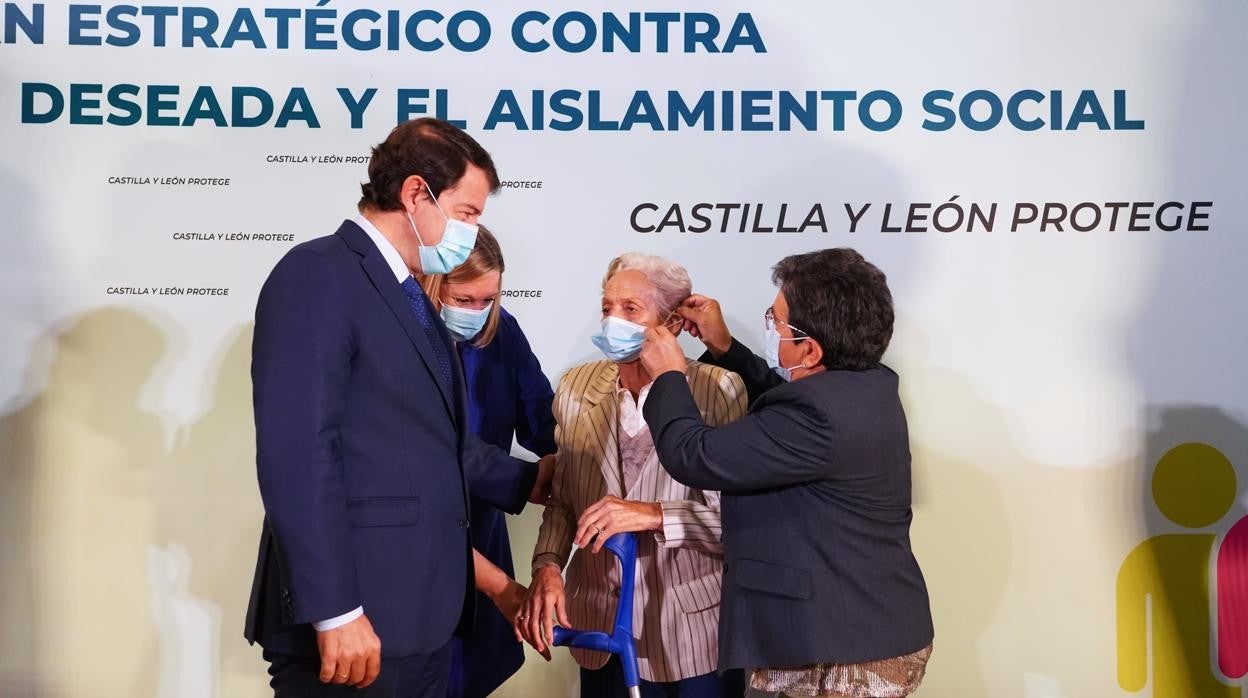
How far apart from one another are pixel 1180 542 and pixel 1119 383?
1.77 feet

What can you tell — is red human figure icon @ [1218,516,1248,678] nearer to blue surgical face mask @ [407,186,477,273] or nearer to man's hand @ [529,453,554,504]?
man's hand @ [529,453,554,504]

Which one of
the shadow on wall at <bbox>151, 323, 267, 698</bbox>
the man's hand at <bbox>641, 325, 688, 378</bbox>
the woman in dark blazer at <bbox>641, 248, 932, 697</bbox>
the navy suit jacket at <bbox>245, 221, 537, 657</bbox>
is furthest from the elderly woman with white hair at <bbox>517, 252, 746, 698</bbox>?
the shadow on wall at <bbox>151, 323, 267, 698</bbox>

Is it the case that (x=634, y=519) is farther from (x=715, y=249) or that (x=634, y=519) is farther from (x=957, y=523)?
(x=957, y=523)

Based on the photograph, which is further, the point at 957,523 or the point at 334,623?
the point at 957,523

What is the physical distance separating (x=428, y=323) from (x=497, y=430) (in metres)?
1.07

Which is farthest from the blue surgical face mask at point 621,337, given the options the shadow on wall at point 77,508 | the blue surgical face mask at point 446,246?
the shadow on wall at point 77,508

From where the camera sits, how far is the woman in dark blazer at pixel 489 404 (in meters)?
2.95

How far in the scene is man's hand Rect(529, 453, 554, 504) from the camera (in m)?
2.78

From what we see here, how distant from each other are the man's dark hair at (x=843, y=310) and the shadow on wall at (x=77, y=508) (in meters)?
2.21

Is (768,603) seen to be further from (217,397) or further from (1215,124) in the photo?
(1215,124)

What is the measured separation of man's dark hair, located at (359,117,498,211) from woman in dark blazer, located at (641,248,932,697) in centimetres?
65

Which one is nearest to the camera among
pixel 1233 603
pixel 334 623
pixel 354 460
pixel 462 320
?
pixel 334 623

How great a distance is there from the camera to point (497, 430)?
10.4 ft

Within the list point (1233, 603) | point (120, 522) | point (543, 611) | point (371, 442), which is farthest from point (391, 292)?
point (1233, 603)
